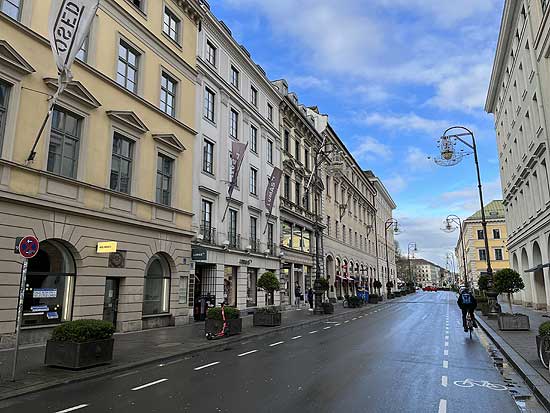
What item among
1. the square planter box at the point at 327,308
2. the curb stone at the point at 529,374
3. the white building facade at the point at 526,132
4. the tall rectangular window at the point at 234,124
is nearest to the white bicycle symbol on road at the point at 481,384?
the curb stone at the point at 529,374

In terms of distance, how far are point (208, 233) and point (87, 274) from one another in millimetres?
9106

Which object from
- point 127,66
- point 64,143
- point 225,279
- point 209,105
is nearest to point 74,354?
point 64,143

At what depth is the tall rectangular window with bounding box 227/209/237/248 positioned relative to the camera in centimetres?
2637

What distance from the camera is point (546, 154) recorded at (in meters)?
24.3

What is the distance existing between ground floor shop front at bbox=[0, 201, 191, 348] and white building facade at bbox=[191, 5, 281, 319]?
105 inches

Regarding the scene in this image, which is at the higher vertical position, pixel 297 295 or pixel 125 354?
pixel 297 295

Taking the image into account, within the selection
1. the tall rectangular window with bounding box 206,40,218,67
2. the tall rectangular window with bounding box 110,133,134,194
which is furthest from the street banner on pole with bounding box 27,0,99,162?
the tall rectangular window with bounding box 206,40,218,67

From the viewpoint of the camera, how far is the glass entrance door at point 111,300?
16938 mm

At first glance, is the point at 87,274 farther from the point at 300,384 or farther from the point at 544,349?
the point at 544,349

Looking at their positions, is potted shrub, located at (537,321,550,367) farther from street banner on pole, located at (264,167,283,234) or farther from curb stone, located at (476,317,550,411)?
street banner on pole, located at (264,167,283,234)

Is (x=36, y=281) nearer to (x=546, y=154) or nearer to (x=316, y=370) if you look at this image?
(x=316, y=370)

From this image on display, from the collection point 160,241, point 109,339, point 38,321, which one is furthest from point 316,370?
point 160,241

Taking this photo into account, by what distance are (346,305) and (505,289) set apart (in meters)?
18.8

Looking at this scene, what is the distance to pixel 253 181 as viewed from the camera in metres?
30.5
